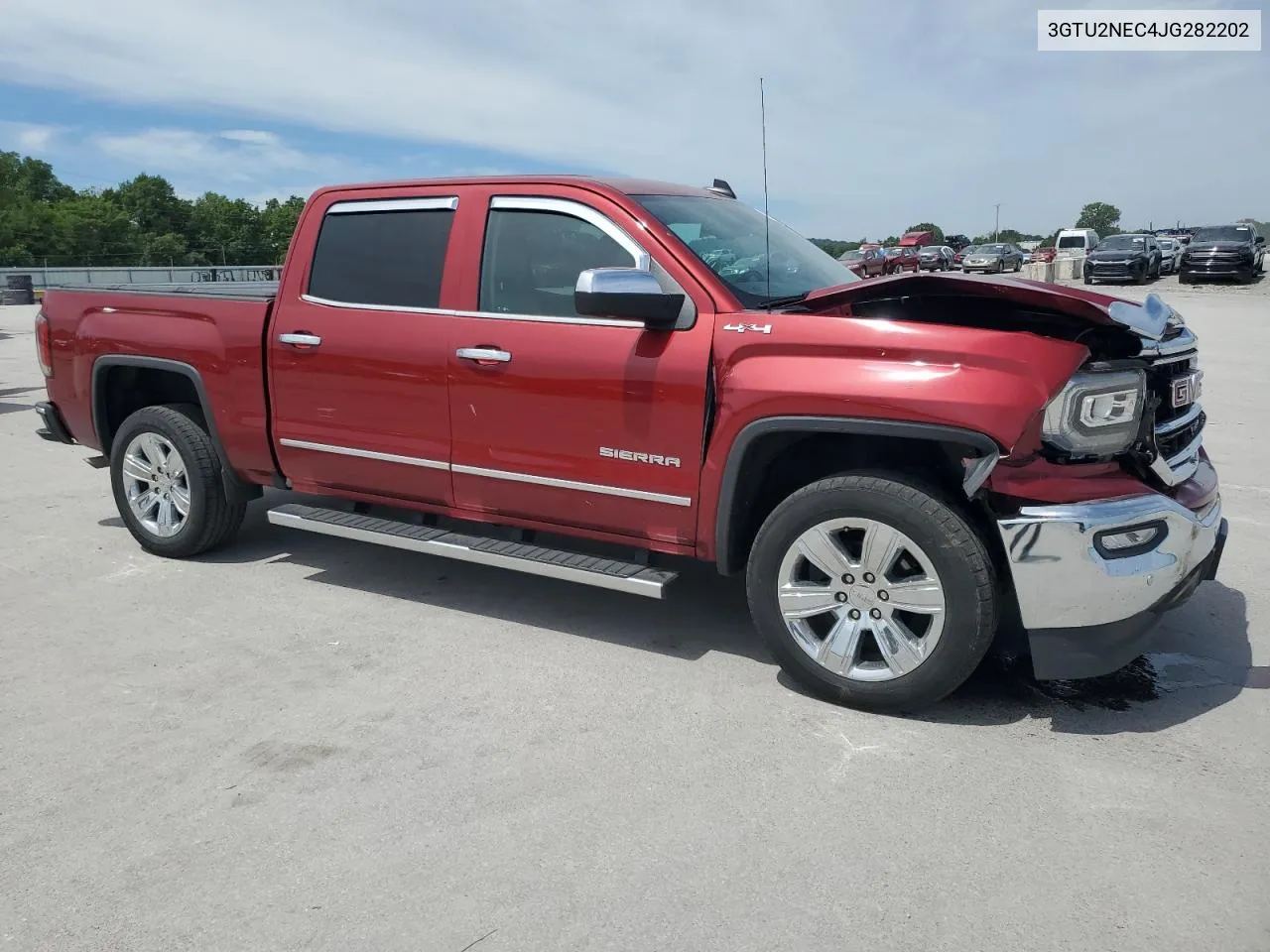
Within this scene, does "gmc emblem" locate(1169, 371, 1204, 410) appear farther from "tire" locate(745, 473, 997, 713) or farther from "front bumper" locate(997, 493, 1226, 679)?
"tire" locate(745, 473, 997, 713)

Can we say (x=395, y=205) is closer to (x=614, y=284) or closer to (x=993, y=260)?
(x=614, y=284)

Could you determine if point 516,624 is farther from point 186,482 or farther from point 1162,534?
point 1162,534

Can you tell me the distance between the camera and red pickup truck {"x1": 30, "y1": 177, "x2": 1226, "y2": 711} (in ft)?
10.8

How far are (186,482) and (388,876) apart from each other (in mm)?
3287

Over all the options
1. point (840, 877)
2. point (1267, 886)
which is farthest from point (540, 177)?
point (1267, 886)

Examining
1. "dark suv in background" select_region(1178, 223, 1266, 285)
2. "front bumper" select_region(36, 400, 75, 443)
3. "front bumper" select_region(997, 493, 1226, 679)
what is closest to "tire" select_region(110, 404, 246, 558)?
"front bumper" select_region(36, 400, 75, 443)

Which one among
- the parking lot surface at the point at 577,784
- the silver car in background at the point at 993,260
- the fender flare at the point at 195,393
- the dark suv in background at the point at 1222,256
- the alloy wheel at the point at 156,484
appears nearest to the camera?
the parking lot surface at the point at 577,784

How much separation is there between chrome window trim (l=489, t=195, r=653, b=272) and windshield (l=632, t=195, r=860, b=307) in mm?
173

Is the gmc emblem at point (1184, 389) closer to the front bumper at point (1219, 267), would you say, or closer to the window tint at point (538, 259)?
the window tint at point (538, 259)

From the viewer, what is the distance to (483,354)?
421 centimetres

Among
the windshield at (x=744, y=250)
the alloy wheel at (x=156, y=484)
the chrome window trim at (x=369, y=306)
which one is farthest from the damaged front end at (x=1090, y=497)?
the alloy wheel at (x=156, y=484)

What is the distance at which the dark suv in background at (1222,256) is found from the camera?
1258 inches

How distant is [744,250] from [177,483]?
322cm

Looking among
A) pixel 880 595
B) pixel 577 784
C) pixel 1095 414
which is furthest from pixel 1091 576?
pixel 577 784
